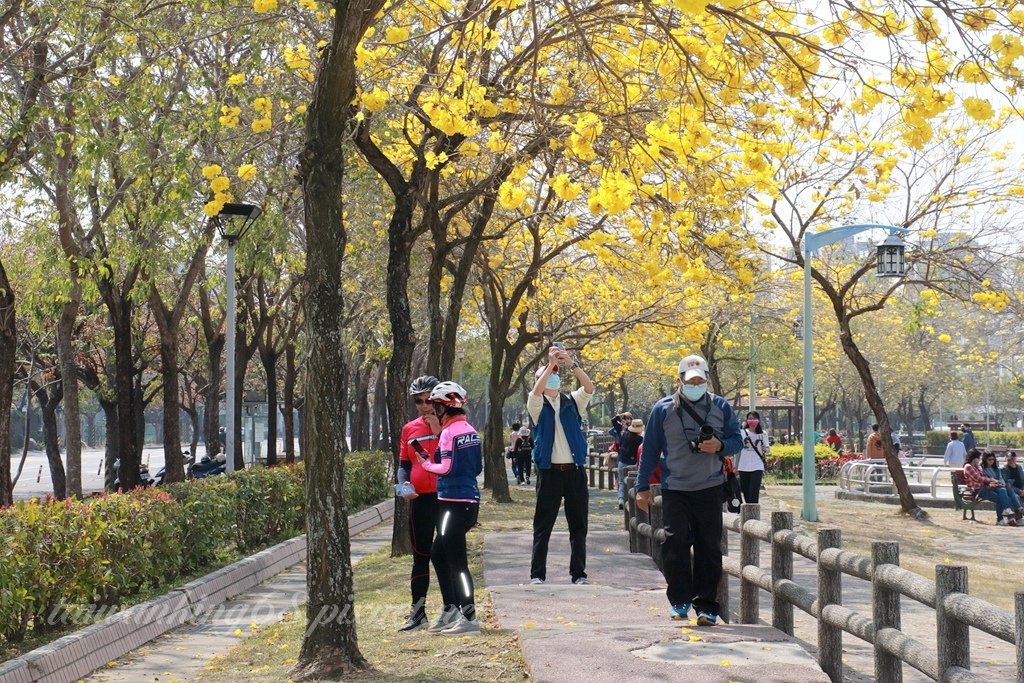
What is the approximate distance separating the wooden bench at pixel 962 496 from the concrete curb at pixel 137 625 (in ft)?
42.6

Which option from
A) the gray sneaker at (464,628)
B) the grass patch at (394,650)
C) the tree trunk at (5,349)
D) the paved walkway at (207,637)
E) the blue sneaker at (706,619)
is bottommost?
the paved walkway at (207,637)

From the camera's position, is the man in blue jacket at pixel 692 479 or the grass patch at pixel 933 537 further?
the grass patch at pixel 933 537

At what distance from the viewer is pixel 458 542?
8500 mm

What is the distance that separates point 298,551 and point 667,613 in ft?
24.8

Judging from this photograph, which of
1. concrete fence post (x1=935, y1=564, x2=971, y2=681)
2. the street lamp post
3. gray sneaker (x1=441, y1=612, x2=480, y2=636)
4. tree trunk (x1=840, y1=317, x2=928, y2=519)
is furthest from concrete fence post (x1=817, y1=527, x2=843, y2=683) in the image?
tree trunk (x1=840, y1=317, x2=928, y2=519)

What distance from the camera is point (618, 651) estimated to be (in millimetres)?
7031

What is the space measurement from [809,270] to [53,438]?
19074mm

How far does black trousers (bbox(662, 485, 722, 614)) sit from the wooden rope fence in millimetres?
488

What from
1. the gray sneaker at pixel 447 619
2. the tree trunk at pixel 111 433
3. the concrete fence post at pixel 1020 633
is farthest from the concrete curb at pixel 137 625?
the tree trunk at pixel 111 433

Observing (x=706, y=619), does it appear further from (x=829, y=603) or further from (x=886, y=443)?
(x=886, y=443)

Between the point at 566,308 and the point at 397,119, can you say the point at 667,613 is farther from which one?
the point at 566,308

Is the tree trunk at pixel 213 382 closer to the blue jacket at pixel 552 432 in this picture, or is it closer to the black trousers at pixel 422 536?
the blue jacket at pixel 552 432

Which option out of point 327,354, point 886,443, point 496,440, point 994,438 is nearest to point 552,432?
point 327,354

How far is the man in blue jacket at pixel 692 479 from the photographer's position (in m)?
8.08
